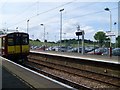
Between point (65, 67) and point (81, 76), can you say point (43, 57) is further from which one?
point (81, 76)

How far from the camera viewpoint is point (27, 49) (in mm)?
34406

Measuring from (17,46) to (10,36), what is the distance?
1292 millimetres

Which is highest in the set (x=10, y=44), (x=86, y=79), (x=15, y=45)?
(x=10, y=44)

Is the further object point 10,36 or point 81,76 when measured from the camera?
point 10,36

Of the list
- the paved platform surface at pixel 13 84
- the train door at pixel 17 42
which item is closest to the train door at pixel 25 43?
the train door at pixel 17 42

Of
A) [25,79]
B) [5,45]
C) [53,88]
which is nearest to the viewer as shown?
[53,88]

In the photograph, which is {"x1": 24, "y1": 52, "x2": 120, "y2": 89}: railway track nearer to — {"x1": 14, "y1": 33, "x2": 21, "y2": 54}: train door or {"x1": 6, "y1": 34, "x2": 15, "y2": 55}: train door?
{"x1": 14, "y1": 33, "x2": 21, "y2": 54}: train door

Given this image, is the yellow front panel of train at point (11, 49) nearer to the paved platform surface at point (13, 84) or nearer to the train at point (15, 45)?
the train at point (15, 45)

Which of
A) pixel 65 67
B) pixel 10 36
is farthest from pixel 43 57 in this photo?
pixel 65 67

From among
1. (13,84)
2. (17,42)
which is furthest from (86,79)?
(17,42)

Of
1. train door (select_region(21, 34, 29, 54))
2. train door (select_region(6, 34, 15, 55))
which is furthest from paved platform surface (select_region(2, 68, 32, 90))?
train door (select_region(21, 34, 29, 54))

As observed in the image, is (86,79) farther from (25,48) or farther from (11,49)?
(25,48)

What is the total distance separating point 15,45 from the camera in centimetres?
3294

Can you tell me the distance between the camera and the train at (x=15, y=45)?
1283 inches
